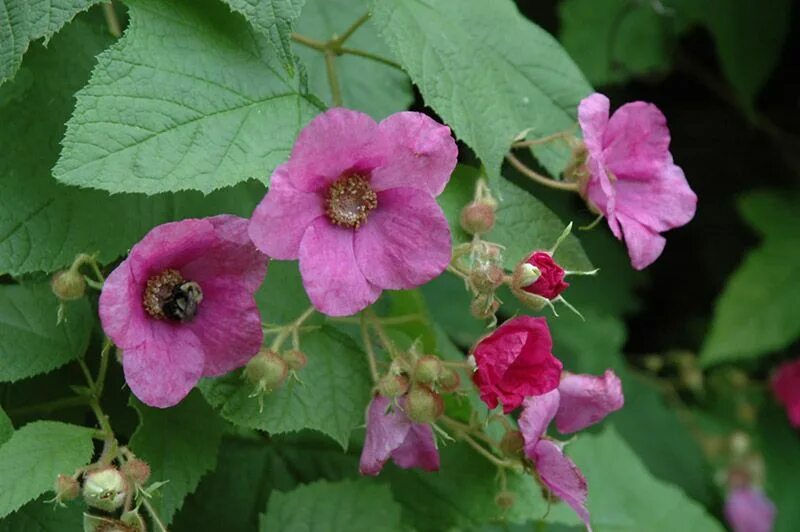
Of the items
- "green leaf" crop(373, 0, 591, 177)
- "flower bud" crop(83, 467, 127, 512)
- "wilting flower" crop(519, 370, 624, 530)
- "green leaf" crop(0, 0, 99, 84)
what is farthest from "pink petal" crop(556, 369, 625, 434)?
"green leaf" crop(0, 0, 99, 84)

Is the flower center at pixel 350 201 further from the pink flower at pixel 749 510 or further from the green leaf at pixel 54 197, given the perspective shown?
the pink flower at pixel 749 510

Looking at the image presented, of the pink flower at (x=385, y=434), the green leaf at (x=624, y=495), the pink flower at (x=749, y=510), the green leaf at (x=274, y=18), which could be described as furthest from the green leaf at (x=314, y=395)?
the pink flower at (x=749, y=510)

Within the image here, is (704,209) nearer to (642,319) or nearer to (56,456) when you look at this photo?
(642,319)

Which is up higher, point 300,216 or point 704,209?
point 300,216

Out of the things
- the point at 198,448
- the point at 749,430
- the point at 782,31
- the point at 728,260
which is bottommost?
the point at 749,430

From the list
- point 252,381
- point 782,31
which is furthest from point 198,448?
point 782,31

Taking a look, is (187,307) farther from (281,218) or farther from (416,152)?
(416,152)
